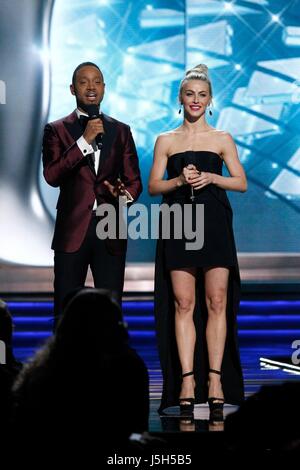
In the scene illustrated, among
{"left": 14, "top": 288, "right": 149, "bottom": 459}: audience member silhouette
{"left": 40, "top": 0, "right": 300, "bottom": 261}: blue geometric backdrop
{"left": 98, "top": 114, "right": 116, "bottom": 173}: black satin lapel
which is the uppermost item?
{"left": 40, "top": 0, "right": 300, "bottom": 261}: blue geometric backdrop

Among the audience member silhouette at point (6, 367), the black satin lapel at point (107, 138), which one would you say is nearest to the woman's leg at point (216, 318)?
the black satin lapel at point (107, 138)

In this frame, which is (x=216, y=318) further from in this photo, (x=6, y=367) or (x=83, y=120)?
(x=6, y=367)

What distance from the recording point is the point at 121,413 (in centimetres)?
245

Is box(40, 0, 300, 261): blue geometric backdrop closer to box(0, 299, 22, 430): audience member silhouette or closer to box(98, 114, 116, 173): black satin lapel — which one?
box(98, 114, 116, 173): black satin lapel

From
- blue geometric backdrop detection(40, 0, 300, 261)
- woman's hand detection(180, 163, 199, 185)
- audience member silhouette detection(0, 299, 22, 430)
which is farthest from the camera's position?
blue geometric backdrop detection(40, 0, 300, 261)

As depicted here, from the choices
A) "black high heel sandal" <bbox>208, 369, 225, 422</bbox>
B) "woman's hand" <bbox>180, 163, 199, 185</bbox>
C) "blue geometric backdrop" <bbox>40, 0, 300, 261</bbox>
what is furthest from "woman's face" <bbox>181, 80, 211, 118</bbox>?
"blue geometric backdrop" <bbox>40, 0, 300, 261</bbox>

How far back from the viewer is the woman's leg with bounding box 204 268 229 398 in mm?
3977

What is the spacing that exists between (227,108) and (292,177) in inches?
24.1

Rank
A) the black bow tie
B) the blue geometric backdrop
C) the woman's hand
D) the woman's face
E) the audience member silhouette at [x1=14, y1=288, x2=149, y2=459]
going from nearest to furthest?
the audience member silhouette at [x1=14, y1=288, x2=149, y2=459], the woman's hand, the woman's face, the black bow tie, the blue geometric backdrop

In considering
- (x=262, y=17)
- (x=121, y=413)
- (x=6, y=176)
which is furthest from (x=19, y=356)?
(x=121, y=413)

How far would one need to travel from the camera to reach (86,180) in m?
4.06

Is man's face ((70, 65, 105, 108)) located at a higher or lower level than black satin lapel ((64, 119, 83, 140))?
higher

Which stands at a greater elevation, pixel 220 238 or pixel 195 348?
pixel 220 238
